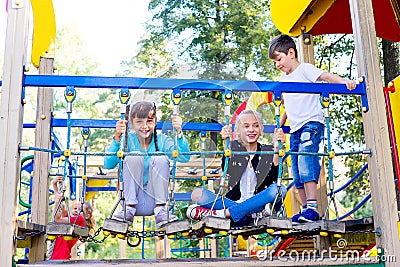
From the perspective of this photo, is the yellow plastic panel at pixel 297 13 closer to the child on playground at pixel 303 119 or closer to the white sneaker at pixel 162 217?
the child on playground at pixel 303 119

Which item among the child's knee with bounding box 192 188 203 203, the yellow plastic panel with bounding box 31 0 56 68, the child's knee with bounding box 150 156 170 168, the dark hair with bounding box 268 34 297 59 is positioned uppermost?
the yellow plastic panel with bounding box 31 0 56 68

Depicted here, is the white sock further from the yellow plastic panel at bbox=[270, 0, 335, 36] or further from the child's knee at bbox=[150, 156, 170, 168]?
the yellow plastic panel at bbox=[270, 0, 335, 36]

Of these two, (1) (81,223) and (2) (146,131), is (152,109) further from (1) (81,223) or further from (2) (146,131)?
(1) (81,223)

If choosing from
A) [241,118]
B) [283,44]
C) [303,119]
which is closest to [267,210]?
[241,118]

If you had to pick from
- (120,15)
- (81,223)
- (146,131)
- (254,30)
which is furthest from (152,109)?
(120,15)

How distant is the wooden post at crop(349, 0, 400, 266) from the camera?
2.61 m

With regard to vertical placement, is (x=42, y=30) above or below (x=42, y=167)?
above

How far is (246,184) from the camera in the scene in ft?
11.8

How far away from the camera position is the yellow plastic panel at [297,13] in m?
4.15

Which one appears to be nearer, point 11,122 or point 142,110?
point 11,122

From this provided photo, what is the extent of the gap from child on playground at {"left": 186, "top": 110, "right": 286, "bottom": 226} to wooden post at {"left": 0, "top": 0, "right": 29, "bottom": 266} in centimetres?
121

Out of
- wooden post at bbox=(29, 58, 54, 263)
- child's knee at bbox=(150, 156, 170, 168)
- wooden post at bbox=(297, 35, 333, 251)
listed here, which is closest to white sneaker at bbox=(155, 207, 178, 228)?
child's knee at bbox=(150, 156, 170, 168)

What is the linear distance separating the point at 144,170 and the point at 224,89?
2.70 ft

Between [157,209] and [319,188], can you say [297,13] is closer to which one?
[319,188]
